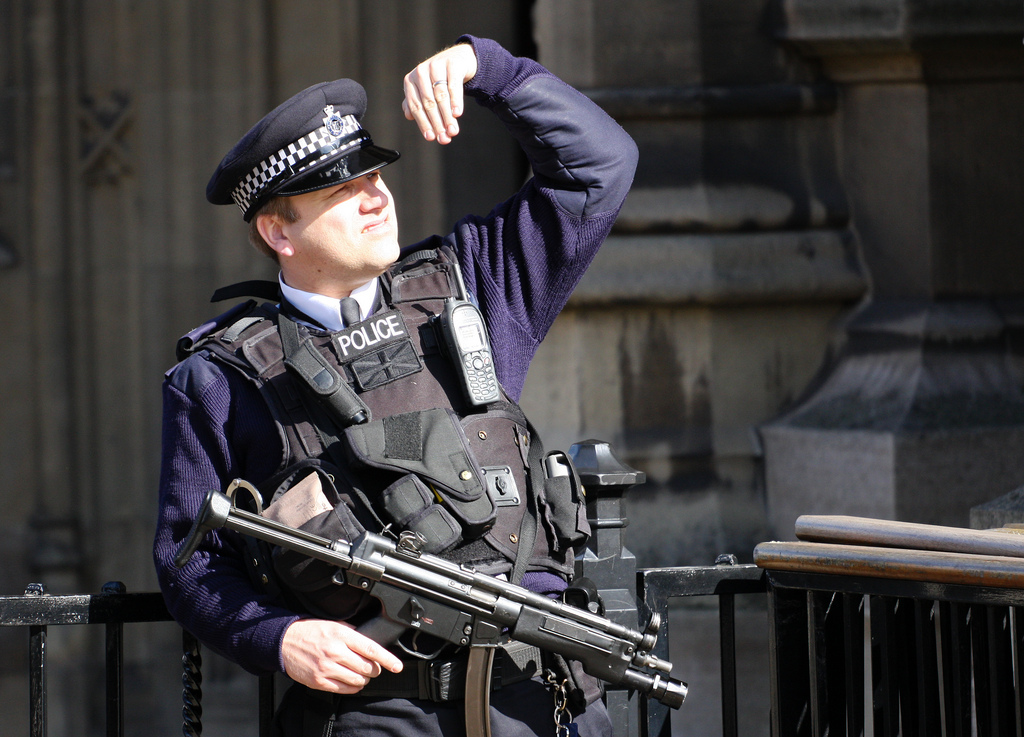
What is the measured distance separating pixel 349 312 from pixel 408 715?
0.77 metres

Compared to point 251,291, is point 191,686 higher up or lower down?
lower down

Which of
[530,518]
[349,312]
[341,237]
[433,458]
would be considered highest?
[341,237]

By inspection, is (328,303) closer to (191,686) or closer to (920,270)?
(191,686)

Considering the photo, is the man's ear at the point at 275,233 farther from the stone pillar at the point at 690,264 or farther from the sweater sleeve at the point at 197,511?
the stone pillar at the point at 690,264

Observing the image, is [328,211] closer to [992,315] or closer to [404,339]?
[404,339]

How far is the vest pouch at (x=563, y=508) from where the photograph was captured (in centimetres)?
221

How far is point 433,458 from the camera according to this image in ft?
6.87

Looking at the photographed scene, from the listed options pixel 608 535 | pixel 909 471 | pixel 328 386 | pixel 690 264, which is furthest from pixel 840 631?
pixel 690 264

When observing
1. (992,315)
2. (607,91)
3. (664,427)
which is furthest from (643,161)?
(992,315)

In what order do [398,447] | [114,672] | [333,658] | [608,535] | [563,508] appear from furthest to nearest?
[608,535], [114,672], [563,508], [398,447], [333,658]

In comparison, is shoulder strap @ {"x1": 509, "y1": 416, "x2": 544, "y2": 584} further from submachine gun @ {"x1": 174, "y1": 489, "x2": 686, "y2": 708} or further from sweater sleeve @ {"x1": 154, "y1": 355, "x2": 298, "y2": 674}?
Answer: sweater sleeve @ {"x1": 154, "y1": 355, "x2": 298, "y2": 674}

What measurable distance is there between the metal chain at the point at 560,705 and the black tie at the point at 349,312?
767mm

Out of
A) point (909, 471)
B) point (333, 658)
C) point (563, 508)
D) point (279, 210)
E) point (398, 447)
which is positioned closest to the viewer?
point (333, 658)

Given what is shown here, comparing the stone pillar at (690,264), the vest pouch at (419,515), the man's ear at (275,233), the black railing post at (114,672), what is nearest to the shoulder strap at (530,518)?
the vest pouch at (419,515)
